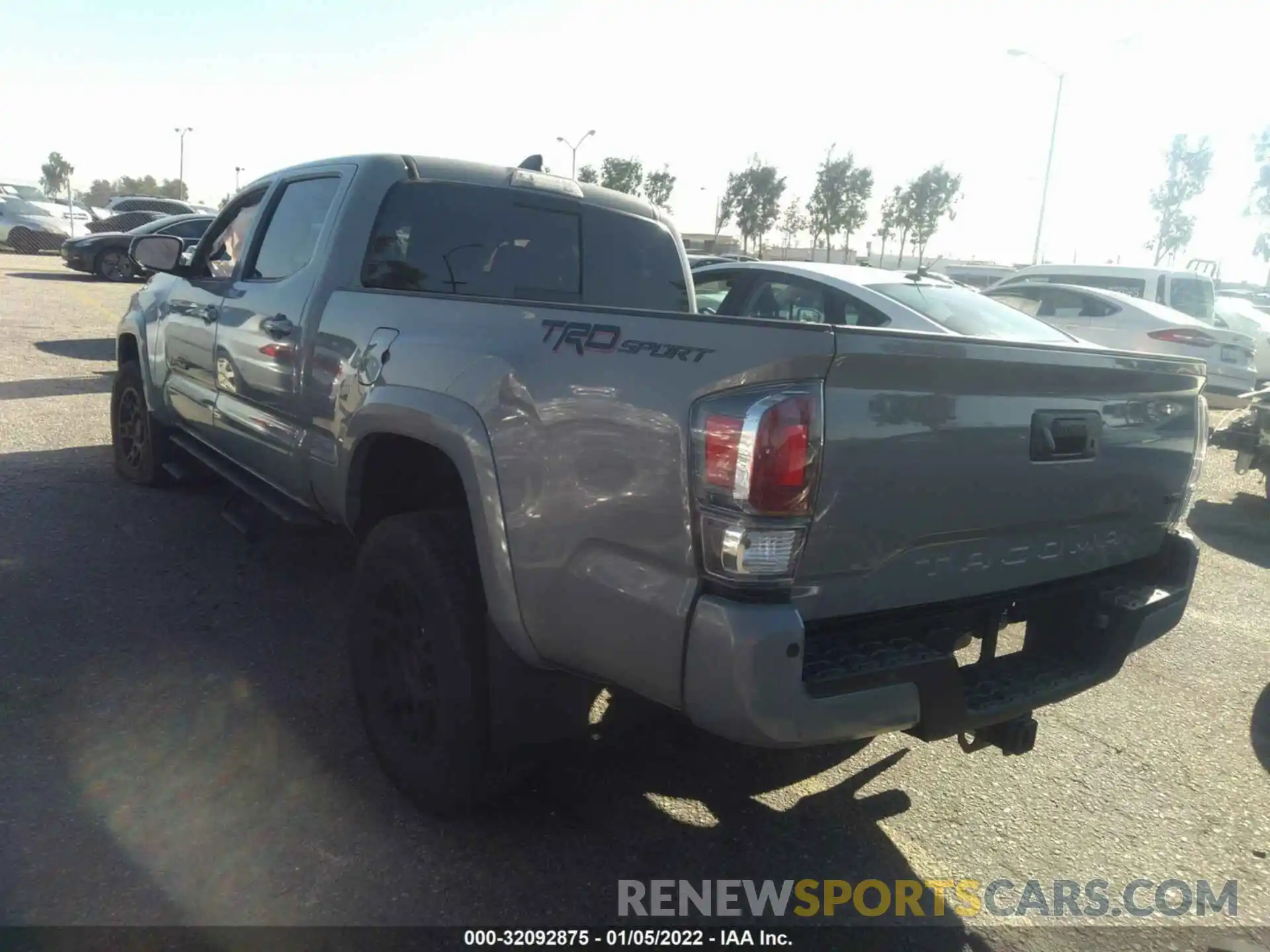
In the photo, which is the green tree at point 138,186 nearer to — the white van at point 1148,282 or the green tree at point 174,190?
the green tree at point 174,190

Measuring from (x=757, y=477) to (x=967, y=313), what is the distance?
5543mm

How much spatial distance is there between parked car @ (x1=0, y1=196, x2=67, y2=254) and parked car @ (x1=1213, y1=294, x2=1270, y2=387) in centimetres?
3133

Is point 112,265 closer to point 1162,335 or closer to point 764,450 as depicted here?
point 1162,335

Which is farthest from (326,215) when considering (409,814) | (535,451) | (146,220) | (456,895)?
(146,220)

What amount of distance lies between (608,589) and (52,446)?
656cm

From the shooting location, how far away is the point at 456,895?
2.64 meters

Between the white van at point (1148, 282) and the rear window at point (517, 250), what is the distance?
10046mm

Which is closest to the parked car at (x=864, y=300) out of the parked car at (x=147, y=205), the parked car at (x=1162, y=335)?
the parked car at (x=1162, y=335)

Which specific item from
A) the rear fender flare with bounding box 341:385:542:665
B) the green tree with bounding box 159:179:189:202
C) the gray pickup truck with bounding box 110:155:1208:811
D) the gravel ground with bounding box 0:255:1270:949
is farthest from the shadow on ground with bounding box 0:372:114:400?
the green tree with bounding box 159:179:189:202

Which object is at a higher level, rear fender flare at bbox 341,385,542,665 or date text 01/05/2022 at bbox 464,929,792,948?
rear fender flare at bbox 341,385,542,665

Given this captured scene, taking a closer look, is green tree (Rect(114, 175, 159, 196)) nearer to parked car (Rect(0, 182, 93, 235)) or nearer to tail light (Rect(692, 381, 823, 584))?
parked car (Rect(0, 182, 93, 235))

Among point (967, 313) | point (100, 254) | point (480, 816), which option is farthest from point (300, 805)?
point (100, 254)

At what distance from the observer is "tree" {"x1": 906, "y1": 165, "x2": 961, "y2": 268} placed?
49.2m

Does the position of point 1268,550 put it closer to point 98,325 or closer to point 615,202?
point 615,202
